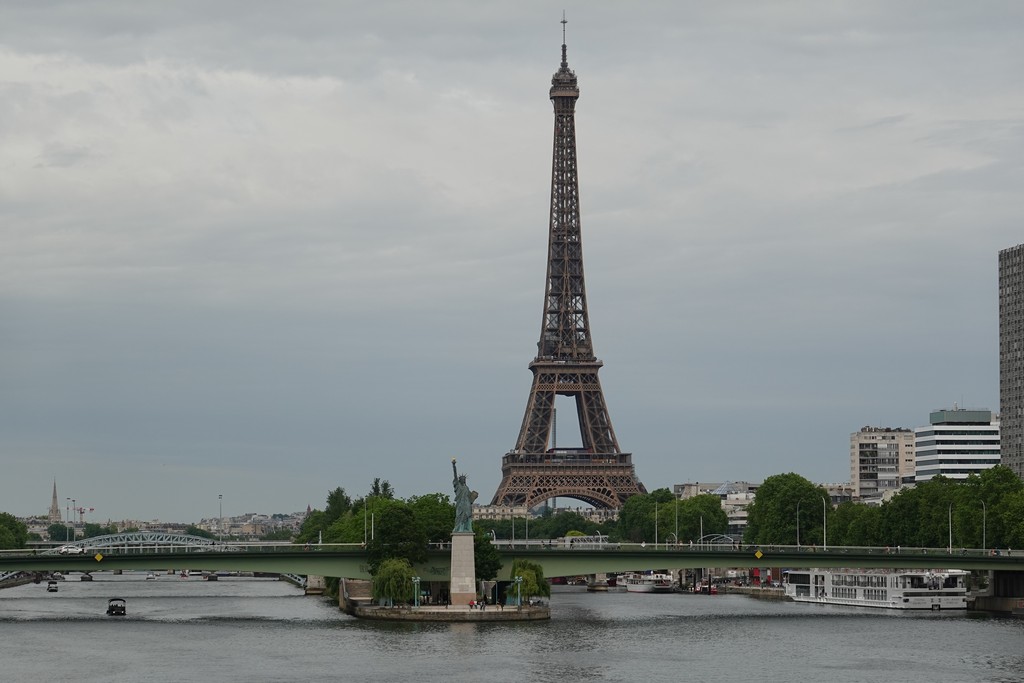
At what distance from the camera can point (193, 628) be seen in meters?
102

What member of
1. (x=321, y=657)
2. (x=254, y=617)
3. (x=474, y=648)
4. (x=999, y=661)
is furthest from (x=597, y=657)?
(x=254, y=617)

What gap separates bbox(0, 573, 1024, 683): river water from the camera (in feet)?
245

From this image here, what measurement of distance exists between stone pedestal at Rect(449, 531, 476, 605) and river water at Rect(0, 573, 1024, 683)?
569 cm

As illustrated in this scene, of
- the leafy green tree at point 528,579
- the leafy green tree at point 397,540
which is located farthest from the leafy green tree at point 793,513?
the leafy green tree at point 397,540

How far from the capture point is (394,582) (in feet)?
342

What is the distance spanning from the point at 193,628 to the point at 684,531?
3881 inches

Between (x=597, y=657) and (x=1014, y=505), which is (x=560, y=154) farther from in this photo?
(x=597, y=657)

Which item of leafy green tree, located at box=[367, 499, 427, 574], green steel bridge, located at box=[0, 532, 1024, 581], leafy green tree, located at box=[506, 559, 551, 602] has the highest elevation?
leafy green tree, located at box=[367, 499, 427, 574]

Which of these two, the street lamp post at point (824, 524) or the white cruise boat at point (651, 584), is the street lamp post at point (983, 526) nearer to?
the street lamp post at point (824, 524)

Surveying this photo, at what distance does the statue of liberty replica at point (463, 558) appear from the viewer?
104000mm

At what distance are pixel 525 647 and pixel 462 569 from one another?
19.5 meters

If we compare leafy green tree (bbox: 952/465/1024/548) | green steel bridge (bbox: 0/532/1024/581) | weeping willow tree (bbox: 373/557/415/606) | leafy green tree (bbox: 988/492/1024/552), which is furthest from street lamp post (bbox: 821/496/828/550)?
weeping willow tree (bbox: 373/557/415/606)

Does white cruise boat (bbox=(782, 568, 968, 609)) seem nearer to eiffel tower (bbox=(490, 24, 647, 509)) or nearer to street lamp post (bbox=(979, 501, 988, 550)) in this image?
street lamp post (bbox=(979, 501, 988, 550))

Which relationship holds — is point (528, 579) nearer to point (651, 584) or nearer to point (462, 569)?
point (462, 569)
